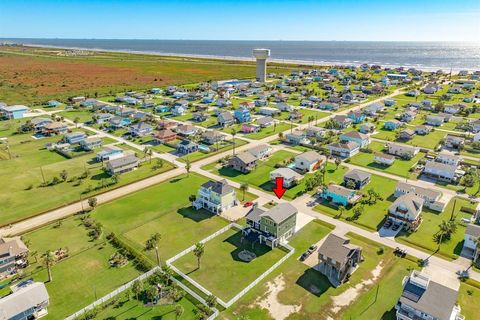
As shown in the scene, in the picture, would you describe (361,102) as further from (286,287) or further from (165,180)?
(286,287)

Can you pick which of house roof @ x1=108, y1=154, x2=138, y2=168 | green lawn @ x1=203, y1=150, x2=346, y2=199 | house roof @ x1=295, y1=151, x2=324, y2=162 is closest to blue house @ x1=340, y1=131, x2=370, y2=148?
green lawn @ x1=203, y1=150, x2=346, y2=199

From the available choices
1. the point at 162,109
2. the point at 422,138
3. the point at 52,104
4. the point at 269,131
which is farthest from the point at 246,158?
the point at 52,104

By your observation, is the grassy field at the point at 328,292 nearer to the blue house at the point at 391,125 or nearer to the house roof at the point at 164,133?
the house roof at the point at 164,133

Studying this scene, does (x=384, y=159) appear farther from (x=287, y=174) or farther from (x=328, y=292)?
(x=328, y=292)

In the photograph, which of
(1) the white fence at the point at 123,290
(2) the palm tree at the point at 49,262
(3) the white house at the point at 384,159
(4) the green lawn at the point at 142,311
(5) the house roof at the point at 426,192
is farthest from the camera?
(3) the white house at the point at 384,159

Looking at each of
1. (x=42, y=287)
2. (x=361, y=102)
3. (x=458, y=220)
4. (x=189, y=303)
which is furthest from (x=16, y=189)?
(x=361, y=102)

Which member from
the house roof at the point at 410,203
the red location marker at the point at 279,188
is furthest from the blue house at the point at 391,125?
the red location marker at the point at 279,188

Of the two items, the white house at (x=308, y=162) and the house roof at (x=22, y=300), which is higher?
the white house at (x=308, y=162)
